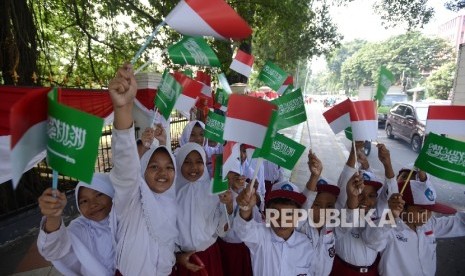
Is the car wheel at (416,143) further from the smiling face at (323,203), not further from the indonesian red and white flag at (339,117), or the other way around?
the smiling face at (323,203)

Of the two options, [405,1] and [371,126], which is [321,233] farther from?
[405,1]

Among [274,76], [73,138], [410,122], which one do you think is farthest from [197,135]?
[410,122]

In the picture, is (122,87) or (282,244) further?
(282,244)

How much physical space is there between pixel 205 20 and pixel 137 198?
1.20 meters

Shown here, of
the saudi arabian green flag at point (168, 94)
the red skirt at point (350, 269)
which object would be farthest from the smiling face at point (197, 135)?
the red skirt at point (350, 269)

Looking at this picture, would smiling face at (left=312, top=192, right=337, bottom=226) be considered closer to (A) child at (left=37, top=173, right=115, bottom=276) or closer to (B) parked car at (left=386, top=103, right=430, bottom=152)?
(A) child at (left=37, top=173, right=115, bottom=276)

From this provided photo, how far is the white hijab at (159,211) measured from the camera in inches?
78.9

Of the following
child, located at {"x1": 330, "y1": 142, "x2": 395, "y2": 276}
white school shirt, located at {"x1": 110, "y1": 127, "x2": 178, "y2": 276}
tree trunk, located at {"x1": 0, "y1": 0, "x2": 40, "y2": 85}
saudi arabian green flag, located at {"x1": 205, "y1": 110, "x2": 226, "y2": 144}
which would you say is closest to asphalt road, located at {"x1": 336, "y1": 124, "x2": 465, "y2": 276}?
child, located at {"x1": 330, "y1": 142, "x2": 395, "y2": 276}

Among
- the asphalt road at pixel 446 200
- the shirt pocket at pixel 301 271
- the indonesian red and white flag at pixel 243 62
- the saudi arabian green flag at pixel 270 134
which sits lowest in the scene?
the asphalt road at pixel 446 200

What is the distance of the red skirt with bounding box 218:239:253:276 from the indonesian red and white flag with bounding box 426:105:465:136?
1784 millimetres

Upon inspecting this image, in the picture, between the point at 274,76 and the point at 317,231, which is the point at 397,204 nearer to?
the point at 317,231

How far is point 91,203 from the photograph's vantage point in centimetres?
210

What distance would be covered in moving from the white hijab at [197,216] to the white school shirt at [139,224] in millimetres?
208

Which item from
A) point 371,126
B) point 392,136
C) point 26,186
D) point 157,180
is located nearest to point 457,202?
point 371,126
